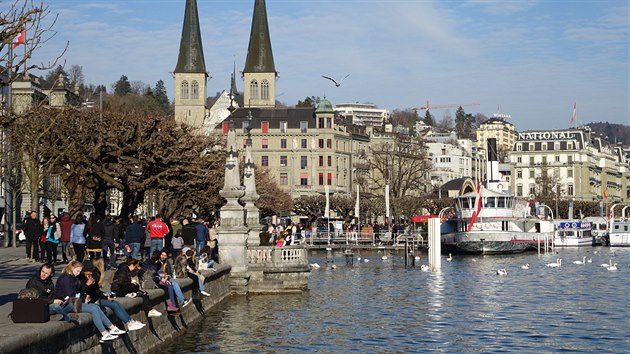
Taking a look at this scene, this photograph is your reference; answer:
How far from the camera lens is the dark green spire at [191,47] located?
490ft

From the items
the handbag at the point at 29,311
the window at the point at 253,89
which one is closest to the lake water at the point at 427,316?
the handbag at the point at 29,311

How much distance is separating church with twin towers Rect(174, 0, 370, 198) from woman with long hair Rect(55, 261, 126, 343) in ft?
392

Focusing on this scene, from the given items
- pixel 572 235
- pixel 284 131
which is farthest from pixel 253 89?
pixel 572 235

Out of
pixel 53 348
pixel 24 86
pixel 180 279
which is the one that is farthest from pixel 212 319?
pixel 24 86

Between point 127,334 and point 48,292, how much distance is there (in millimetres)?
3606

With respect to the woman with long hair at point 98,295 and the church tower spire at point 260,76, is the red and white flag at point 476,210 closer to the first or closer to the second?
the woman with long hair at point 98,295

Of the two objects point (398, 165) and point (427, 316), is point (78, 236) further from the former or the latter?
point (398, 165)

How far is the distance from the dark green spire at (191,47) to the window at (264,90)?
888cm

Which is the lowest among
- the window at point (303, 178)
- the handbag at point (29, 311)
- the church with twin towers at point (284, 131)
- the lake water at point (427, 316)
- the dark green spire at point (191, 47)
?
the lake water at point (427, 316)

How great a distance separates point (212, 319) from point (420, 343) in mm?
6787

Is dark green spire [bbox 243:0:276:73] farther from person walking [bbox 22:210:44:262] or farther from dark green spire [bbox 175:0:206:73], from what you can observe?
person walking [bbox 22:210:44:262]

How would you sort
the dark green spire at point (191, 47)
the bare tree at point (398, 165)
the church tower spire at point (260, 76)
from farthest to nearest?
the church tower spire at point (260, 76), the dark green spire at point (191, 47), the bare tree at point (398, 165)

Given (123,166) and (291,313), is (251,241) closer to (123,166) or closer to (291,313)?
(123,166)

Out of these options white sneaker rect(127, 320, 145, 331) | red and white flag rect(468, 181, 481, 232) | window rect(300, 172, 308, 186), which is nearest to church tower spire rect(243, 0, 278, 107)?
window rect(300, 172, 308, 186)
